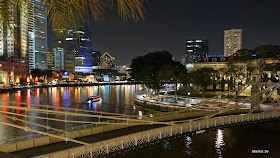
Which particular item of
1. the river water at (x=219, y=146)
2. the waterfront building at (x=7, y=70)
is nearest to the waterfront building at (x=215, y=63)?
the river water at (x=219, y=146)

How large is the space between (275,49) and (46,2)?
45.0 metres

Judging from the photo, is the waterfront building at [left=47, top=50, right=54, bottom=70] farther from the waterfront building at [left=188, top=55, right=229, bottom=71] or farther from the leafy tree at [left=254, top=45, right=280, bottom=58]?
the leafy tree at [left=254, top=45, right=280, bottom=58]

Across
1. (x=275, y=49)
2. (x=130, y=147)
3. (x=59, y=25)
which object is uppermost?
(x=275, y=49)

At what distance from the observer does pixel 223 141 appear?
19.3 meters

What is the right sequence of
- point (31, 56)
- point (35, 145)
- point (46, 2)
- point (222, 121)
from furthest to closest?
point (31, 56)
point (222, 121)
point (35, 145)
point (46, 2)

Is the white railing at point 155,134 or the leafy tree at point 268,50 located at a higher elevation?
the leafy tree at point 268,50

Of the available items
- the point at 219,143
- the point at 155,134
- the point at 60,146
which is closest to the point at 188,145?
the point at 219,143

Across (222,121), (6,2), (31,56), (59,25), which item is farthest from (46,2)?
(31,56)

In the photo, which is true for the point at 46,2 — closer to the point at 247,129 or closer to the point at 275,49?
the point at 247,129

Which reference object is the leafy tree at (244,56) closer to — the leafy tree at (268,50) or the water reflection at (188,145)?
the leafy tree at (268,50)

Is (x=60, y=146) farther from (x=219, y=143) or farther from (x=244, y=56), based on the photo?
(x=244, y=56)

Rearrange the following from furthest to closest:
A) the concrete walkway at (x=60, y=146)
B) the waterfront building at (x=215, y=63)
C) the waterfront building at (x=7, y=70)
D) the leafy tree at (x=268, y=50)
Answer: the waterfront building at (x=7, y=70), the waterfront building at (x=215, y=63), the leafy tree at (x=268, y=50), the concrete walkway at (x=60, y=146)

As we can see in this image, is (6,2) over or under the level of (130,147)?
over

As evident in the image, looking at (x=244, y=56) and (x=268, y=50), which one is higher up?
(x=268, y=50)
